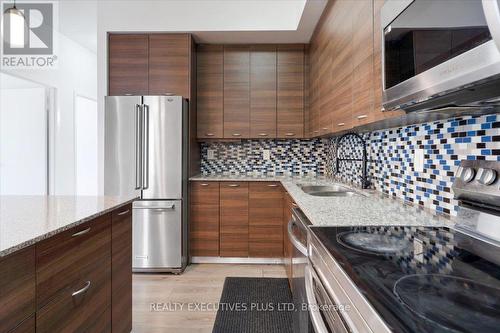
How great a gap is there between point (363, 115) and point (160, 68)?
2289 millimetres

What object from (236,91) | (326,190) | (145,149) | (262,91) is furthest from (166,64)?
(326,190)

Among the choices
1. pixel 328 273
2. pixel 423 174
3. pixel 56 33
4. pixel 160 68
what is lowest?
pixel 328 273

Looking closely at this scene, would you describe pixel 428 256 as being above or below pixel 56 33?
below

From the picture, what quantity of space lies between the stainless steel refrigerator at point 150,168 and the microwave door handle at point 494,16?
2.64 meters

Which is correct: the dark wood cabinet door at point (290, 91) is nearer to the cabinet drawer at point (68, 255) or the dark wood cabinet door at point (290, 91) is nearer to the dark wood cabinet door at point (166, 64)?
the dark wood cabinet door at point (166, 64)

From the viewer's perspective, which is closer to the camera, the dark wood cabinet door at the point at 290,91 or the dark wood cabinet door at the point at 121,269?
the dark wood cabinet door at the point at 121,269

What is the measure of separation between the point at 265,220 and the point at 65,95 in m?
3.48

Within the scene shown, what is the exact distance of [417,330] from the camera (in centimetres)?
48

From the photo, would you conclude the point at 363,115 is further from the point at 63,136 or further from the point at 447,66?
the point at 63,136

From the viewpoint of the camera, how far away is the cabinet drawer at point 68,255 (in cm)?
103

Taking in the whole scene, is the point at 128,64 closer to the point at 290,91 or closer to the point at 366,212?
the point at 290,91

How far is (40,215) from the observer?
4.21 ft

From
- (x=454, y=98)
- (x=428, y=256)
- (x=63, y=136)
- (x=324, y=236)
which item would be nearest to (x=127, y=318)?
(x=324, y=236)

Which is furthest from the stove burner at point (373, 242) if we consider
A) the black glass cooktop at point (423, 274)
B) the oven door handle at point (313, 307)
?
the oven door handle at point (313, 307)
